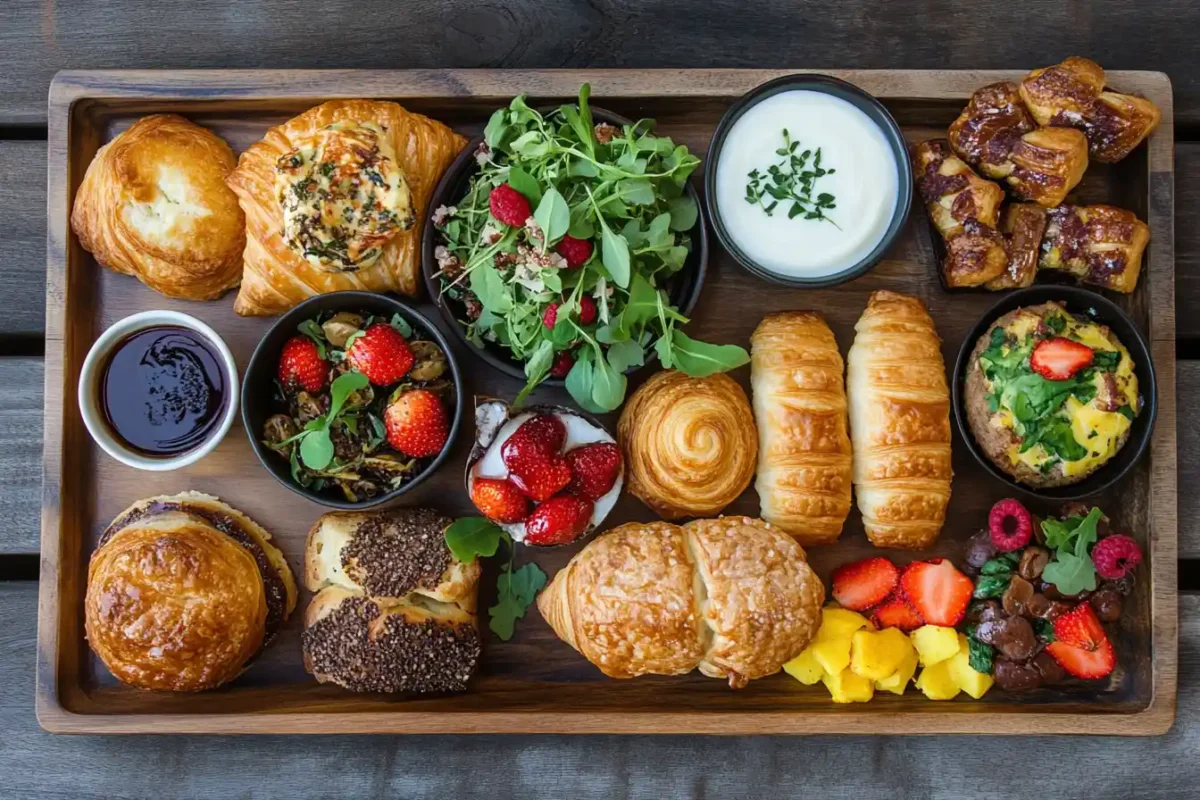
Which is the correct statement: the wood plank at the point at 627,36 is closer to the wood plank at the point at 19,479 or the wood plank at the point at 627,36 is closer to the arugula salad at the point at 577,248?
the arugula salad at the point at 577,248

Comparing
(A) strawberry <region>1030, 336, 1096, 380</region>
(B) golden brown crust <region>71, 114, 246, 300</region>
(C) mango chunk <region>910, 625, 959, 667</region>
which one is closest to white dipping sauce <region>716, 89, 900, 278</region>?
(A) strawberry <region>1030, 336, 1096, 380</region>

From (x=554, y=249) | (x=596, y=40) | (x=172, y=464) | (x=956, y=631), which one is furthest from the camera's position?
(x=596, y=40)

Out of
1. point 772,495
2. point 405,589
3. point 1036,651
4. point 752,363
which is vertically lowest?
point 1036,651

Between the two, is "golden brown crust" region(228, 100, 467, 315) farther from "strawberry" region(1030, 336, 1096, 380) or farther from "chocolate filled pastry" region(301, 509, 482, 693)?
Answer: "strawberry" region(1030, 336, 1096, 380)

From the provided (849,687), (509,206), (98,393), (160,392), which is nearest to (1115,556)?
(849,687)

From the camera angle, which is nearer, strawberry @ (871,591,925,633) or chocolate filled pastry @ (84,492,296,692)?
chocolate filled pastry @ (84,492,296,692)

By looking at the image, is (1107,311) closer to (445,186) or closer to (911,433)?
(911,433)

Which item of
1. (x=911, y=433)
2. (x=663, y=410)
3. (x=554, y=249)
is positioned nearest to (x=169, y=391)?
(x=554, y=249)
